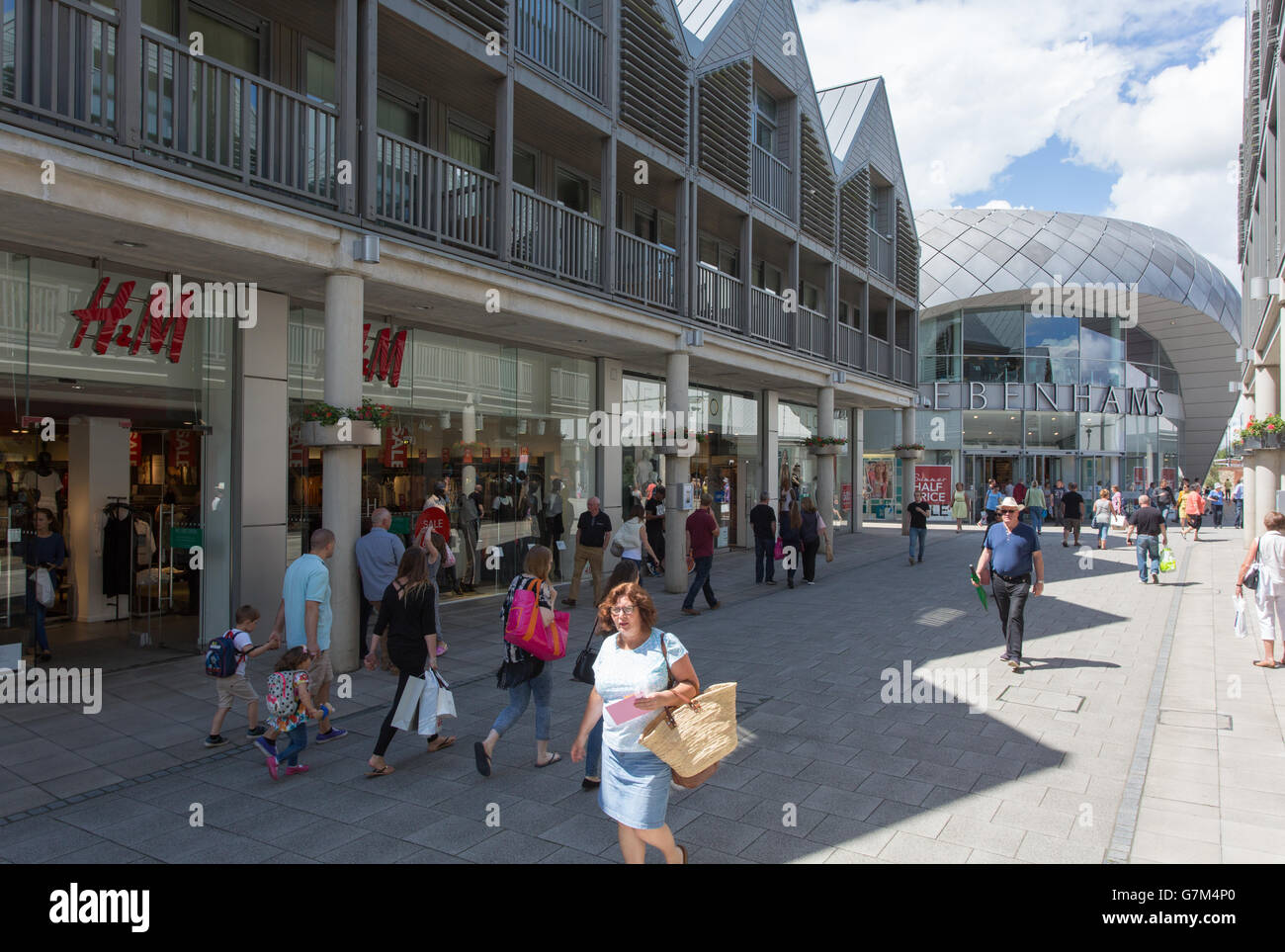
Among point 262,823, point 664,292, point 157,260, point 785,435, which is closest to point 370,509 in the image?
point 157,260

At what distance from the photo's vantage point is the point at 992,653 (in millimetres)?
9516

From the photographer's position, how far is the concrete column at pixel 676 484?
1372 cm

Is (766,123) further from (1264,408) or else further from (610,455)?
(1264,408)

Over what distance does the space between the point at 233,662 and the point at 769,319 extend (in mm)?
13318

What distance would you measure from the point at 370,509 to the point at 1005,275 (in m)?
37.5

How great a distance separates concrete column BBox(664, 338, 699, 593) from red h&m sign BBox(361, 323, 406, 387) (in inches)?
178

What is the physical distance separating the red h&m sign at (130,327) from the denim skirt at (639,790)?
791cm

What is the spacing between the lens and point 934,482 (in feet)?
89.5

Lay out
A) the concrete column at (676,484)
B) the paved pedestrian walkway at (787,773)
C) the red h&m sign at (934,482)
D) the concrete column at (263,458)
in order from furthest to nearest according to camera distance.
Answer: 1. the red h&m sign at (934,482)
2. the concrete column at (676,484)
3. the concrete column at (263,458)
4. the paved pedestrian walkway at (787,773)

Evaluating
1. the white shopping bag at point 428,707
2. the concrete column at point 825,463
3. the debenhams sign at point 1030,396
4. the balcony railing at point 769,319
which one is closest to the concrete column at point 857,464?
the concrete column at point 825,463

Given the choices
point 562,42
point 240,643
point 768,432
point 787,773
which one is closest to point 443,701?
point 240,643

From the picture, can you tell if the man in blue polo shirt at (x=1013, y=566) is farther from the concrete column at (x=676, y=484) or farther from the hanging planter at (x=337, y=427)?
the hanging planter at (x=337, y=427)

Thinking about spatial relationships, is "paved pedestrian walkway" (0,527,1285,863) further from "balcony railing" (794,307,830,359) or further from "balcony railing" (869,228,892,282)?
"balcony railing" (869,228,892,282)

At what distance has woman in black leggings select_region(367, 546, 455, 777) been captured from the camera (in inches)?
224
